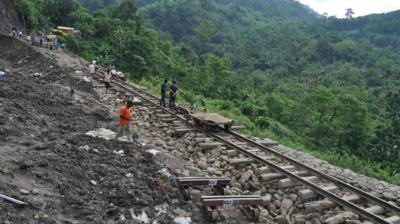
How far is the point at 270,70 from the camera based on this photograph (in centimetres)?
6700

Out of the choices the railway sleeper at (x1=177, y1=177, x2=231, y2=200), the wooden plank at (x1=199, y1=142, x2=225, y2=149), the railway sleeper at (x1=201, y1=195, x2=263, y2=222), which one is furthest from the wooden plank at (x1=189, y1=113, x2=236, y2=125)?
the railway sleeper at (x1=201, y1=195, x2=263, y2=222)

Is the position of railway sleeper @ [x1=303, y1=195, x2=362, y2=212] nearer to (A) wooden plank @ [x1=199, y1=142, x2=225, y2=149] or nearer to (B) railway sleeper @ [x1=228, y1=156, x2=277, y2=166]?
(B) railway sleeper @ [x1=228, y1=156, x2=277, y2=166]

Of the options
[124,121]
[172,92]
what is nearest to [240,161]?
[124,121]

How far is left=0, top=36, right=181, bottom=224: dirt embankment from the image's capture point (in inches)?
194

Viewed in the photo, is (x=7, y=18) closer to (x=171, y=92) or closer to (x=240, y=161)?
(x=171, y=92)

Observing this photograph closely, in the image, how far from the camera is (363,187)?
746cm

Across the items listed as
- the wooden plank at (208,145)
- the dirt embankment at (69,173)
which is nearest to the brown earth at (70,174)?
the dirt embankment at (69,173)

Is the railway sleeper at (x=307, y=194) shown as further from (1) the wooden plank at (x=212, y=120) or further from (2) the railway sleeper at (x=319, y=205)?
(1) the wooden plank at (x=212, y=120)

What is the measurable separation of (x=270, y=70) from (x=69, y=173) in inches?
2529

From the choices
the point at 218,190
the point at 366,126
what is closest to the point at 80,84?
the point at 218,190

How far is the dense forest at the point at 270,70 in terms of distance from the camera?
21938 millimetres

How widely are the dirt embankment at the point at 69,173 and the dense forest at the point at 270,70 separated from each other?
6.81 m

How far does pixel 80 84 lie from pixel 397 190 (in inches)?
559

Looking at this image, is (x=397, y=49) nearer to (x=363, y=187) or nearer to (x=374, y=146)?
(x=374, y=146)
